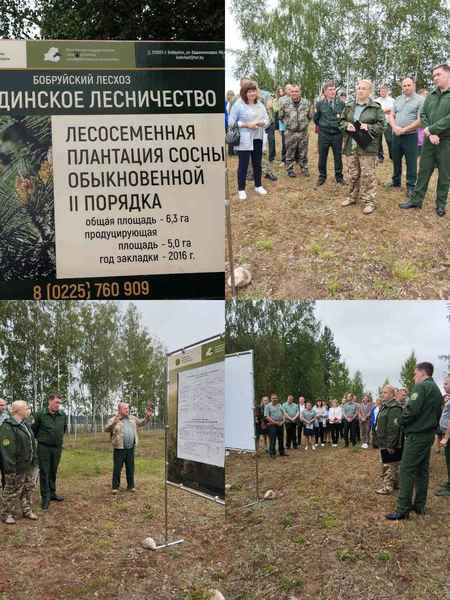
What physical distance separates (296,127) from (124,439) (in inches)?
103

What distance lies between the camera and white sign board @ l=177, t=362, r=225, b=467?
409cm

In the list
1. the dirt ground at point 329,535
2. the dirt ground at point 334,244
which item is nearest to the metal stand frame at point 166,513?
the dirt ground at point 329,535

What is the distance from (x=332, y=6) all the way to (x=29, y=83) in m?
2.26

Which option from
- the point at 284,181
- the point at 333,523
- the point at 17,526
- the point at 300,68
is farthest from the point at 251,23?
the point at 17,526

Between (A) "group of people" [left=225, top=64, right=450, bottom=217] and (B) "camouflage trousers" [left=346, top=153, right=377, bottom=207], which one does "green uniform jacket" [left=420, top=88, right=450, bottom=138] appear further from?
(B) "camouflage trousers" [left=346, top=153, right=377, bottom=207]

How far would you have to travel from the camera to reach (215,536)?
13.9ft

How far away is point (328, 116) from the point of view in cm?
427

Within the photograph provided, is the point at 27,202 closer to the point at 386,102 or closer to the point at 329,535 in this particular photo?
the point at 386,102

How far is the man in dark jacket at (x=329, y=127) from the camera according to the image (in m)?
4.25

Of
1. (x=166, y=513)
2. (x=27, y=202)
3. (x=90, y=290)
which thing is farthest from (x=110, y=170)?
(x=166, y=513)

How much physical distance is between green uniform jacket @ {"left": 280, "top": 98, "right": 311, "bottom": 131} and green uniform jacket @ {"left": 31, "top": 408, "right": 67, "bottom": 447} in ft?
8.85

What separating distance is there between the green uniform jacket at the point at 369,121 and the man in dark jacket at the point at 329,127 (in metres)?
0.04

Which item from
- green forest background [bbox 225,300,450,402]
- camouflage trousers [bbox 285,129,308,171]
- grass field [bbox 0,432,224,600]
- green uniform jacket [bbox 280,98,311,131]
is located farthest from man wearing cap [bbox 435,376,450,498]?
green uniform jacket [bbox 280,98,311,131]

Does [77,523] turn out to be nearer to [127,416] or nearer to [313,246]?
[127,416]
